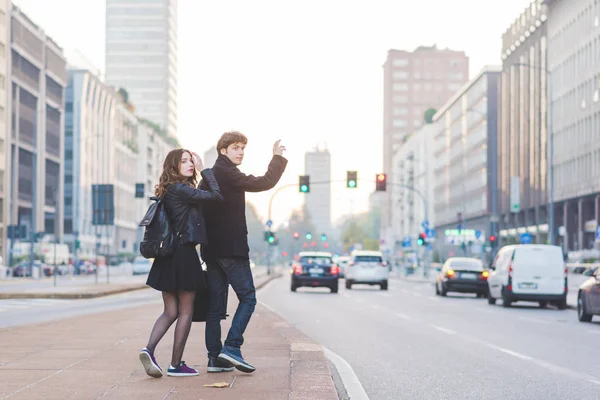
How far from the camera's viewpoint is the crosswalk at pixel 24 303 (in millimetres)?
25859

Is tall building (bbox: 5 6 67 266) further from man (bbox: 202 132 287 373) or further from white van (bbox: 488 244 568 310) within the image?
man (bbox: 202 132 287 373)

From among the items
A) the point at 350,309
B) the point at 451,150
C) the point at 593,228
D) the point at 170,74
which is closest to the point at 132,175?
the point at 451,150

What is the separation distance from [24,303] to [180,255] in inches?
803

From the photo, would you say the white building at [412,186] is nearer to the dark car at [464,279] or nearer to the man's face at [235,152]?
Result: the dark car at [464,279]

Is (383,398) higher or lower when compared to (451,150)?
lower

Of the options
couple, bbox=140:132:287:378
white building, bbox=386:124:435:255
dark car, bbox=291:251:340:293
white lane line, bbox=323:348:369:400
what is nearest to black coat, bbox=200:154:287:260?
couple, bbox=140:132:287:378

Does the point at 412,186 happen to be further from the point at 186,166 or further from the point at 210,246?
the point at 186,166

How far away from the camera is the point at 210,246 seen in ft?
30.9

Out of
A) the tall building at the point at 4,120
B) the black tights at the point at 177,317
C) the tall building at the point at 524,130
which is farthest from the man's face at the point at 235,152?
the tall building at the point at 524,130

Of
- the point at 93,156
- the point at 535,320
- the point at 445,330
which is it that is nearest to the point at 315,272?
the point at 535,320

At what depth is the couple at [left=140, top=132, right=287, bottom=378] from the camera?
9133 millimetres

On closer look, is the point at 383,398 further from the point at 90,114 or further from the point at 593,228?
the point at 90,114

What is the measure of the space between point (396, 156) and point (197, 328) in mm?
178216

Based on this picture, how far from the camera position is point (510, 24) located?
109250 millimetres
